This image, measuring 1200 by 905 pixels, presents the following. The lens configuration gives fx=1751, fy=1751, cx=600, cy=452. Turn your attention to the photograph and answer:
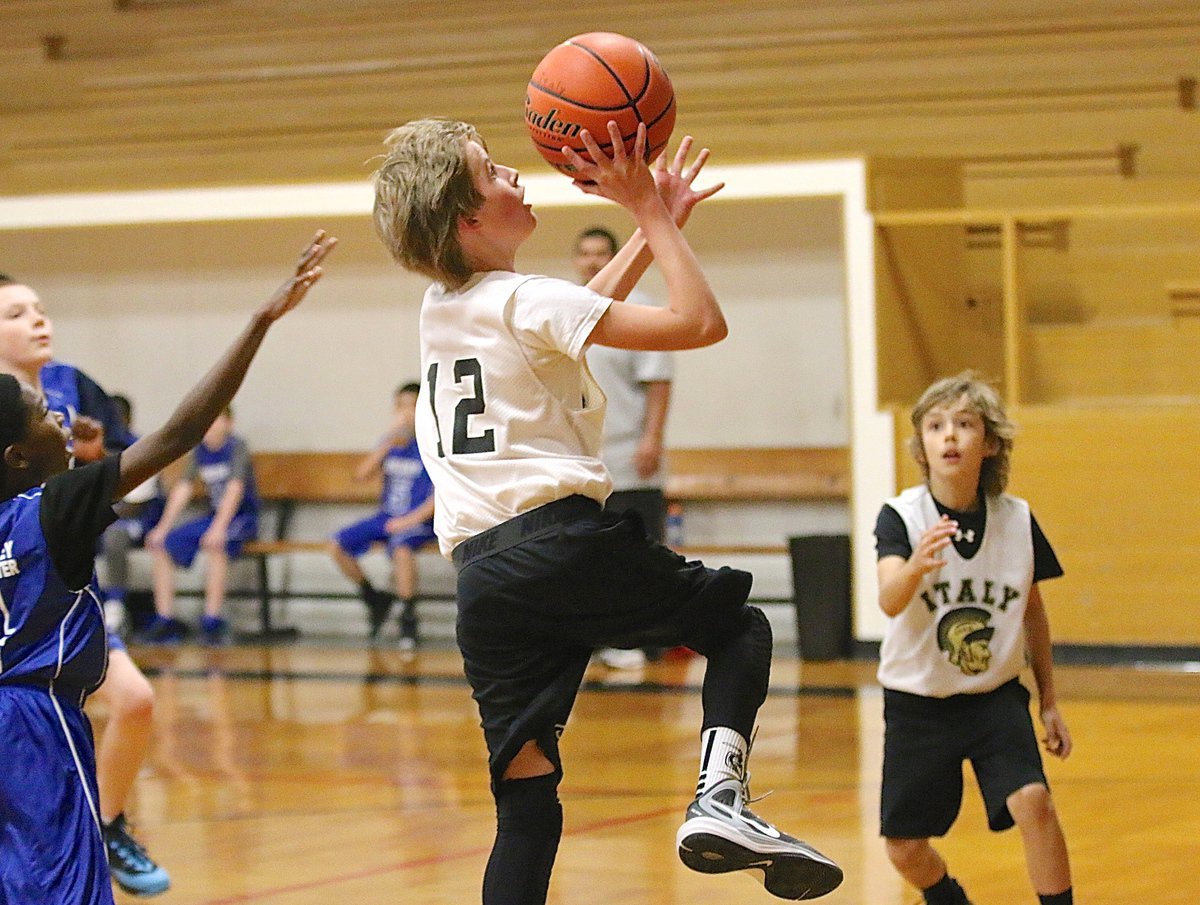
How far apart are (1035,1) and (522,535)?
25.2 ft

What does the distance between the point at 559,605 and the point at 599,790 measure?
2.87m

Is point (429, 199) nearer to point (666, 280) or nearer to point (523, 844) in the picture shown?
point (666, 280)

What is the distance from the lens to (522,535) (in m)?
2.90

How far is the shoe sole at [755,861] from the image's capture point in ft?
9.15

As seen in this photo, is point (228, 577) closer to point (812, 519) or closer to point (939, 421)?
point (812, 519)

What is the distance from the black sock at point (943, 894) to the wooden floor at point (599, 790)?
330 millimetres

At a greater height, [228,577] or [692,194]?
[692,194]

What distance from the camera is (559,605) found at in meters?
2.92

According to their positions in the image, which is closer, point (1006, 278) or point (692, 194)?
point (692, 194)

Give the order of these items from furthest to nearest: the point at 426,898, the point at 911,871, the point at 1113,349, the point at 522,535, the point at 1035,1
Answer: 1. the point at 1035,1
2. the point at 1113,349
3. the point at 426,898
4. the point at 911,871
5. the point at 522,535

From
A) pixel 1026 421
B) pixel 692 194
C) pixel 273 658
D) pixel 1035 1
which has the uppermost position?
pixel 1035 1

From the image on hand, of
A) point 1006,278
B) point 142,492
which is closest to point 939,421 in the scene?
point 1006,278

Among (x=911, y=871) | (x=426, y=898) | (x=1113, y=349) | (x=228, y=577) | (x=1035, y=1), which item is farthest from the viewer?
(x=228, y=577)

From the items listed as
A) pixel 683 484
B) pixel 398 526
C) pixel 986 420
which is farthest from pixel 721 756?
pixel 683 484
